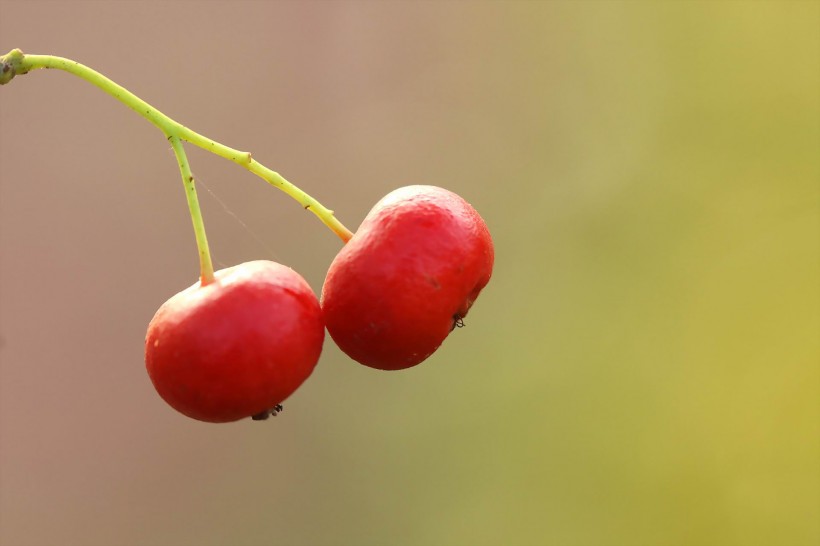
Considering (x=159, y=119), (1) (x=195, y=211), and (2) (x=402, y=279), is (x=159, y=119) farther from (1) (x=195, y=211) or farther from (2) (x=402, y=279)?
(2) (x=402, y=279)

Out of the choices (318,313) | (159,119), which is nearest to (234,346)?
(318,313)

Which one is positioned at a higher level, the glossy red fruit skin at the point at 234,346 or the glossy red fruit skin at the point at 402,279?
the glossy red fruit skin at the point at 402,279

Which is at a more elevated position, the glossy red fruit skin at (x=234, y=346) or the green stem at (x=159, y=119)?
the green stem at (x=159, y=119)

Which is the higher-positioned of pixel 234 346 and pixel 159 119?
pixel 159 119

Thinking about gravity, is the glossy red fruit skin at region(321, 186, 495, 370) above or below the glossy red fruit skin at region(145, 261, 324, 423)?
above
